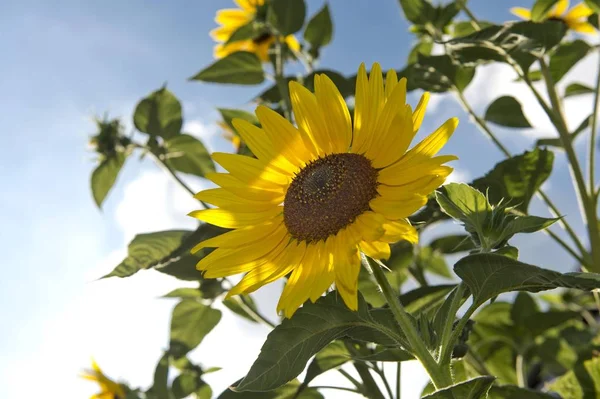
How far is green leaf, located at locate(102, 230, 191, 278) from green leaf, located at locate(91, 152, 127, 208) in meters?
0.50

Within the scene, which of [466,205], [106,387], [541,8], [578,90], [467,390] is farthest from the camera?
[106,387]

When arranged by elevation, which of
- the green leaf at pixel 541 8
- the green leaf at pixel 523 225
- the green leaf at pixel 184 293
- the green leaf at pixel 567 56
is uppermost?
the green leaf at pixel 541 8

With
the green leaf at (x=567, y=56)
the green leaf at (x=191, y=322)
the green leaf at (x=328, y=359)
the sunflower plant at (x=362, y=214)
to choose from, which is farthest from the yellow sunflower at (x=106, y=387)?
the green leaf at (x=567, y=56)

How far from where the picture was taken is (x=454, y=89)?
1.56 meters

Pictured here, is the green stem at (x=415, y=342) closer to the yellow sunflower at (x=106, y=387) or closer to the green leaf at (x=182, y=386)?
the green leaf at (x=182, y=386)

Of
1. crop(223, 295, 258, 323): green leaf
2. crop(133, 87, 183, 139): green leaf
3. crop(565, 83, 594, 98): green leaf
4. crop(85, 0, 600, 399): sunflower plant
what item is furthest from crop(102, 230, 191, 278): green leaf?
crop(565, 83, 594, 98): green leaf

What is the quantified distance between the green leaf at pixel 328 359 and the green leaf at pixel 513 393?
242 millimetres

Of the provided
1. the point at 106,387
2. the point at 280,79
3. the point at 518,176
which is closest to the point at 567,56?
the point at 518,176

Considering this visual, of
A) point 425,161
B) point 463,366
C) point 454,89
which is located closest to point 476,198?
point 425,161

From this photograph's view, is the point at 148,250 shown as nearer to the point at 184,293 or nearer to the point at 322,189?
the point at 184,293

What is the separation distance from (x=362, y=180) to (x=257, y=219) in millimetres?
158

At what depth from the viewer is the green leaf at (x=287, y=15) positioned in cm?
158

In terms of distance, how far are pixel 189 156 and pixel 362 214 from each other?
0.90 m

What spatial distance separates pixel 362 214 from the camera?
31.2 inches
